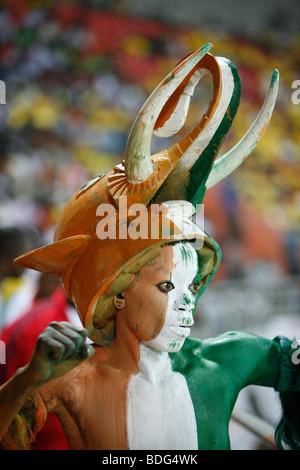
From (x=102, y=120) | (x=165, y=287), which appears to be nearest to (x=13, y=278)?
(x=102, y=120)

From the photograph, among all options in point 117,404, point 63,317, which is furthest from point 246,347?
point 63,317

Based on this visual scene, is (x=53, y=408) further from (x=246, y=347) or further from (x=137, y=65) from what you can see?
(x=137, y=65)

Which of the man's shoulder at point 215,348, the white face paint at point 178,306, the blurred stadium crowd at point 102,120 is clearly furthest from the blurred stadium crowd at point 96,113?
the white face paint at point 178,306

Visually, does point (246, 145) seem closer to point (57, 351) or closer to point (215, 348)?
point (215, 348)

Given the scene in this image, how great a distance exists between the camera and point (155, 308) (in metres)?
1.01

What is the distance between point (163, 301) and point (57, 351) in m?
0.23

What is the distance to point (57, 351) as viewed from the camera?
874mm

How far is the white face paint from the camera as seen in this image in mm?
1016

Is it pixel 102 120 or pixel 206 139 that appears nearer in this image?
pixel 206 139

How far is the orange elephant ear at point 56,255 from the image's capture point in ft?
3.34

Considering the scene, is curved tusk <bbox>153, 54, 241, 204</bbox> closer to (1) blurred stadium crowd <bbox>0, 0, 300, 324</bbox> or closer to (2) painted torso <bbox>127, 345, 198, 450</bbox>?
(2) painted torso <bbox>127, 345, 198, 450</bbox>

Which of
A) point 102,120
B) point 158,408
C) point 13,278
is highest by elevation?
point 102,120

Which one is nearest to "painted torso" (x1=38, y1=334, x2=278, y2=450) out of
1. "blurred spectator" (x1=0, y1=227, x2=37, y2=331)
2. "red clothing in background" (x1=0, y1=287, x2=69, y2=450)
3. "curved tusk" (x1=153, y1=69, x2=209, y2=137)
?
"curved tusk" (x1=153, y1=69, x2=209, y2=137)
